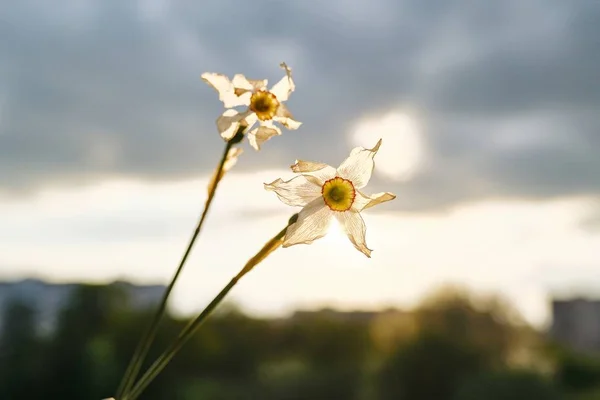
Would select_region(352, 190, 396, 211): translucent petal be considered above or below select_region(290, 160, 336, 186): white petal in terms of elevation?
below

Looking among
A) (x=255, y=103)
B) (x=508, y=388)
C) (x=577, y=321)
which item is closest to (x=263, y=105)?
(x=255, y=103)

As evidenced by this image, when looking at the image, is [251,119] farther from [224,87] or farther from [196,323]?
[196,323]

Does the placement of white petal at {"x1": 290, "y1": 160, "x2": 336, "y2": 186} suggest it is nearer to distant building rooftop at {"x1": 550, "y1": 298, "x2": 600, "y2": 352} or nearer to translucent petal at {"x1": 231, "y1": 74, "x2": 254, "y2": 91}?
translucent petal at {"x1": 231, "y1": 74, "x2": 254, "y2": 91}

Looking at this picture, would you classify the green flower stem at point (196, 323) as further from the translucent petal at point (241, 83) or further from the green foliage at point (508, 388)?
the green foliage at point (508, 388)

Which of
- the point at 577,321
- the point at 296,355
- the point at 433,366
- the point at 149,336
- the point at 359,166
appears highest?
the point at 577,321

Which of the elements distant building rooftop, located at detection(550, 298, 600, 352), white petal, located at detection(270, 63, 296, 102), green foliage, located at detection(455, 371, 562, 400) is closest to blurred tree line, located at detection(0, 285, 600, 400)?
green foliage, located at detection(455, 371, 562, 400)

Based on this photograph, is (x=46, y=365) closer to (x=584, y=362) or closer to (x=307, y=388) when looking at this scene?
(x=307, y=388)

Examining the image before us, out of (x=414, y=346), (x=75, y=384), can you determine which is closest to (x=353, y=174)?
(x=414, y=346)
